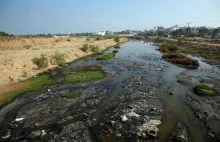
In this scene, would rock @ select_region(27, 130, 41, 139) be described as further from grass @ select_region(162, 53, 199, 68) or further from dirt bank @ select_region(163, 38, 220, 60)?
dirt bank @ select_region(163, 38, 220, 60)

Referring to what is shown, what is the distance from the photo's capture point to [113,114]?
14508 mm

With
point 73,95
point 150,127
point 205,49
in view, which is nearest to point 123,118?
point 150,127

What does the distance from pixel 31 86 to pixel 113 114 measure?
11186 mm

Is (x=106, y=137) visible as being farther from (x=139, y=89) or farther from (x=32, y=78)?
(x=32, y=78)

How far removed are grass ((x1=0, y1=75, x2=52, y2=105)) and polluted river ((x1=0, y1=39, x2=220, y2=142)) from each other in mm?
785

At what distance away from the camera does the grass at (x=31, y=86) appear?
17794 millimetres

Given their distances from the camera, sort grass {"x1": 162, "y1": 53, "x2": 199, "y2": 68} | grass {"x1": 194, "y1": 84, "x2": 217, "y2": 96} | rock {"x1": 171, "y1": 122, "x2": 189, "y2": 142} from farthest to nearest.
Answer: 1. grass {"x1": 162, "y1": 53, "x2": 199, "y2": 68}
2. grass {"x1": 194, "y1": 84, "x2": 217, "y2": 96}
3. rock {"x1": 171, "y1": 122, "x2": 189, "y2": 142}

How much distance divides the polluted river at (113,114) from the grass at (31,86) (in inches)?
30.9

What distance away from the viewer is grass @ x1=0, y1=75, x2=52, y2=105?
58.4 ft

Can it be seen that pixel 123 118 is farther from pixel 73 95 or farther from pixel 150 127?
pixel 73 95

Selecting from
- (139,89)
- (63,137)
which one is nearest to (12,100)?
(63,137)

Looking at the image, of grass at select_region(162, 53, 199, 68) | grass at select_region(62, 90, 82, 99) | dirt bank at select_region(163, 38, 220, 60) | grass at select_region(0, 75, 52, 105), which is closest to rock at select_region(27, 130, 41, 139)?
grass at select_region(62, 90, 82, 99)

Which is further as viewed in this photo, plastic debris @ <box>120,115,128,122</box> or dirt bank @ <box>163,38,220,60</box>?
dirt bank @ <box>163,38,220,60</box>

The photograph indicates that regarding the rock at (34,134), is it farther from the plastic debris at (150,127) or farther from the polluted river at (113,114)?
the plastic debris at (150,127)
